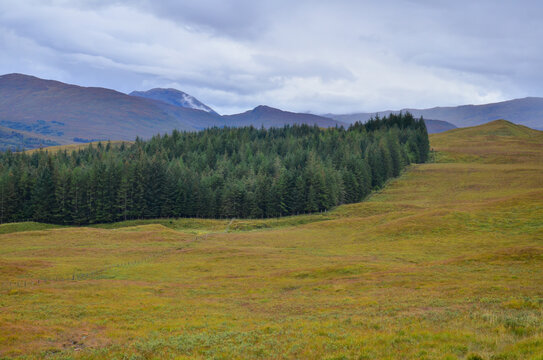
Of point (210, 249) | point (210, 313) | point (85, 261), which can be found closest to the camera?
point (210, 313)

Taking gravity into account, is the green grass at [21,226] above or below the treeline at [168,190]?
below

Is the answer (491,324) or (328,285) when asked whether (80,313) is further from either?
(491,324)

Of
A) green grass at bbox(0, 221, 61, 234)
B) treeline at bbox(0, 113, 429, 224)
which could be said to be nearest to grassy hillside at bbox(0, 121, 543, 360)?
green grass at bbox(0, 221, 61, 234)

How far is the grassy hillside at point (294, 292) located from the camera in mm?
17297

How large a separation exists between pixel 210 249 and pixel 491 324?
53211 millimetres

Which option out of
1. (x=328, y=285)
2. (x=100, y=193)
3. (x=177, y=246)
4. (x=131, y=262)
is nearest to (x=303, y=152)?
(x=100, y=193)

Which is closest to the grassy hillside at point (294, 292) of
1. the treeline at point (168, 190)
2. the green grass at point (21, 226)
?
the green grass at point (21, 226)

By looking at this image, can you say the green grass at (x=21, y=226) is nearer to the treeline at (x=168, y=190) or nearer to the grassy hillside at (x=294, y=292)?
the treeline at (x=168, y=190)

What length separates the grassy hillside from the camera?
17.3 meters

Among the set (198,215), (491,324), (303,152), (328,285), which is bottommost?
(198,215)

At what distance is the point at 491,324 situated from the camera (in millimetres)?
17625

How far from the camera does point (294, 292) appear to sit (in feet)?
113

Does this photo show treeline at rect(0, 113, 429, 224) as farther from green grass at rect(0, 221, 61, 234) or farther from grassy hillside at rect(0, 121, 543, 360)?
grassy hillside at rect(0, 121, 543, 360)

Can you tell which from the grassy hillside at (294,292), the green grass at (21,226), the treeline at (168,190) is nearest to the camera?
the grassy hillside at (294,292)
